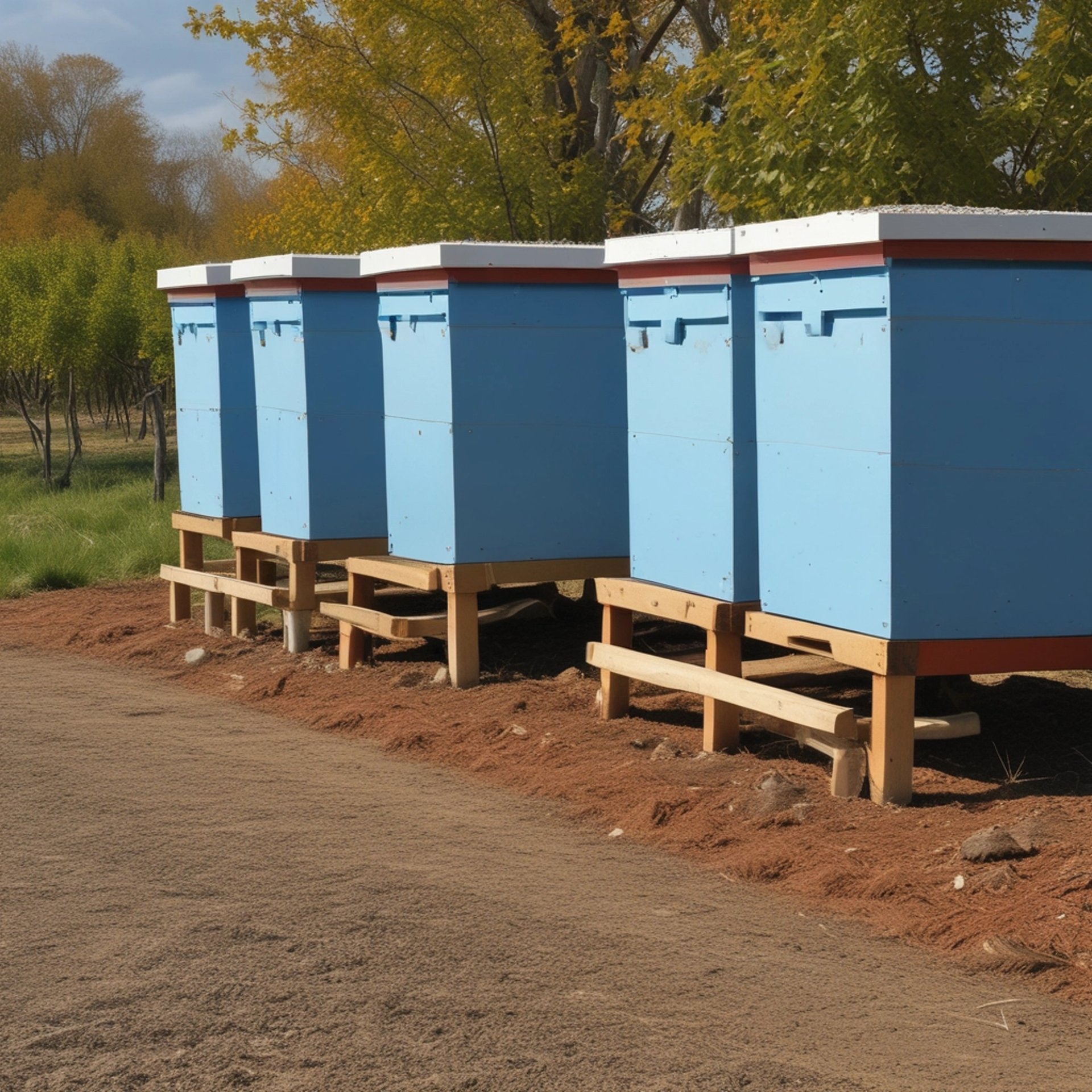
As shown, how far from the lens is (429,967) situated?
14.6 ft

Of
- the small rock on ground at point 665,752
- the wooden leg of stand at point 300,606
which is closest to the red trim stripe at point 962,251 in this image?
the small rock on ground at point 665,752

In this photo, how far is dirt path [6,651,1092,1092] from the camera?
12.5ft

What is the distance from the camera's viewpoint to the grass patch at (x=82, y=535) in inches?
520

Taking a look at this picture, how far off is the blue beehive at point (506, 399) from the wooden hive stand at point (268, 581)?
959 mm

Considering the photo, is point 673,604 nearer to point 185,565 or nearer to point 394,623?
point 394,623

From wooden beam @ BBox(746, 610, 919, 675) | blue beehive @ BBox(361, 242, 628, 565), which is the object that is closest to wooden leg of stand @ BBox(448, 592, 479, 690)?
A: blue beehive @ BBox(361, 242, 628, 565)

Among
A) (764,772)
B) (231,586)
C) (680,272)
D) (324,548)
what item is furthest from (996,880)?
(231,586)

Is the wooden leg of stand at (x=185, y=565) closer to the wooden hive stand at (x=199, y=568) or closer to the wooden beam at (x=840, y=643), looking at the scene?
the wooden hive stand at (x=199, y=568)

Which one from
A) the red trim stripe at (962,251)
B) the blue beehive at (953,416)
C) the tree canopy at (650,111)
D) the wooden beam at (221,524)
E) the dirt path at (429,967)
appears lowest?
the dirt path at (429,967)

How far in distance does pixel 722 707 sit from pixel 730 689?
32 cm

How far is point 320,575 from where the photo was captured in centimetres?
1273

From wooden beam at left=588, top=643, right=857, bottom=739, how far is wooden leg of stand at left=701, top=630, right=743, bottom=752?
64 mm

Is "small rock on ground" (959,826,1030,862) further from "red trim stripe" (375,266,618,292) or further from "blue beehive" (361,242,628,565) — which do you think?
"red trim stripe" (375,266,618,292)

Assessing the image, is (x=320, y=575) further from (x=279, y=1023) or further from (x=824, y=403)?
(x=279, y=1023)
